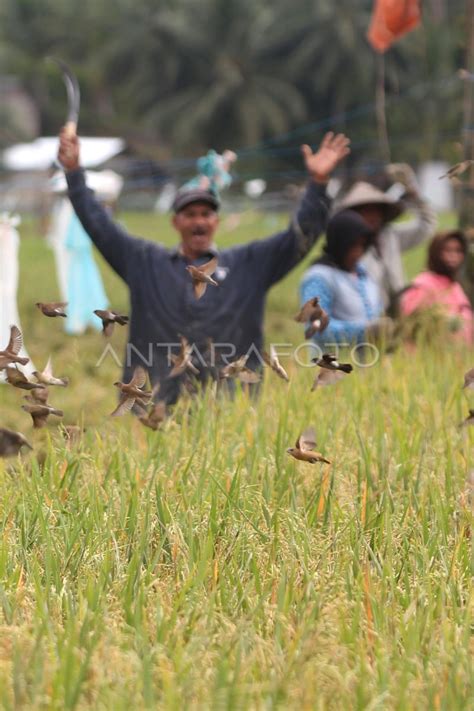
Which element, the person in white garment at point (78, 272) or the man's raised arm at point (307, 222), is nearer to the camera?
the man's raised arm at point (307, 222)

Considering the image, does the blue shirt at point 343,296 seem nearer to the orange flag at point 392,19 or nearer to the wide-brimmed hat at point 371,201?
the wide-brimmed hat at point 371,201

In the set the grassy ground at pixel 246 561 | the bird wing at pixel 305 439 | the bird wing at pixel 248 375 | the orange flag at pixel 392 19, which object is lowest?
the grassy ground at pixel 246 561

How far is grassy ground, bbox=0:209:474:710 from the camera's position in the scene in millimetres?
1971

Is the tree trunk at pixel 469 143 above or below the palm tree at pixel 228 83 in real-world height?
below

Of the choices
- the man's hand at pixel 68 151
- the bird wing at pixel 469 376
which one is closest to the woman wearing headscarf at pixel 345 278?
the man's hand at pixel 68 151

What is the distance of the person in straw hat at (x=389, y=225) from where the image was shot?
542cm

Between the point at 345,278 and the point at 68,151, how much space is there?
1.24 meters

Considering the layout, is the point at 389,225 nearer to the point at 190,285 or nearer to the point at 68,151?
the point at 190,285

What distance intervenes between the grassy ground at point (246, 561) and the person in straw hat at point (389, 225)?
67.8 inches

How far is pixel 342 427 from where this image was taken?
11.3 feet

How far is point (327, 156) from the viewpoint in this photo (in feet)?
13.4

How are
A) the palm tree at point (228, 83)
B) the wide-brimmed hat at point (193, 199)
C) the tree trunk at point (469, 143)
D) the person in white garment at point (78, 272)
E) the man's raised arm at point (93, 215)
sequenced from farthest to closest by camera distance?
the palm tree at point (228, 83) < the person in white garment at point (78, 272) < the tree trunk at point (469, 143) < the man's raised arm at point (93, 215) < the wide-brimmed hat at point (193, 199)

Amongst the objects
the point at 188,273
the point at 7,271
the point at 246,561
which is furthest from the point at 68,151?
the point at 7,271

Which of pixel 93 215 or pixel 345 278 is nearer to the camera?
pixel 93 215
